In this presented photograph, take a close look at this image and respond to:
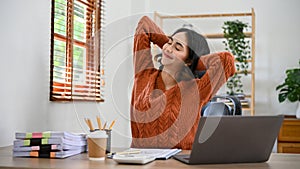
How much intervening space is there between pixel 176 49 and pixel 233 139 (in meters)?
0.68

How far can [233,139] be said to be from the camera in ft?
4.49

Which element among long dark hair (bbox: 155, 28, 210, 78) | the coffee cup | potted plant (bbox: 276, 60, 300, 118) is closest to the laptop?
the coffee cup

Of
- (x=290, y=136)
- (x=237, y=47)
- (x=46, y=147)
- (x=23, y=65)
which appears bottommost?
(x=290, y=136)

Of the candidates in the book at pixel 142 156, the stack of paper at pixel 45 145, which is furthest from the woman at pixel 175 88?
the stack of paper at pixel 45 145

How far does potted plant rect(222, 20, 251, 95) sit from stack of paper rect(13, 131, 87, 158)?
2.60 metres

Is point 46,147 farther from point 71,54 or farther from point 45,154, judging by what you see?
point 71,54

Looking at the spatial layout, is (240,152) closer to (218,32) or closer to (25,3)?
(25,3)

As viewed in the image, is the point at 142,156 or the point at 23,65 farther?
the point at 23,65

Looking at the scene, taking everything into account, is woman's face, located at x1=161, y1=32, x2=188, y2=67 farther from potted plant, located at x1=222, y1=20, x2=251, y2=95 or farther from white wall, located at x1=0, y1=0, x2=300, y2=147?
potted plant, located at x1=222, y1=20, x2=251, y2=95

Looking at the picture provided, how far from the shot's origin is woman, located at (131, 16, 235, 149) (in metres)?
1.89

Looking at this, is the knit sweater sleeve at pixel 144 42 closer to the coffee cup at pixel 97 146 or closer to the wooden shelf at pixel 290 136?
the coffee cup at pixel 97 146

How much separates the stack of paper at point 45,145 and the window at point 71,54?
2.08 ft

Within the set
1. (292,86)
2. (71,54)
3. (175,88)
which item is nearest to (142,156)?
(175,88)

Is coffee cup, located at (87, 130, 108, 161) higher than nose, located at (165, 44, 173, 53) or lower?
lower
